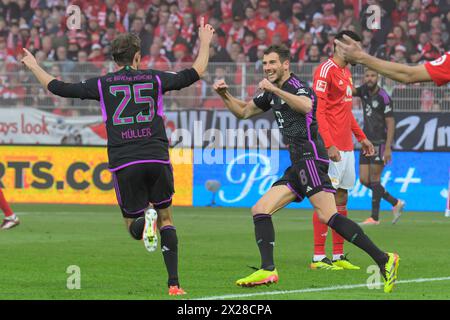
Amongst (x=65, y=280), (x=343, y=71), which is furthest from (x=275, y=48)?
(x=65, y=280)

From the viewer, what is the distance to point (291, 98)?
9.72 m

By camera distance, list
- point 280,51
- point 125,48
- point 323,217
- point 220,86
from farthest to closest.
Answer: point 280,51 < point 323,217 < point 220,86 < point 125,48

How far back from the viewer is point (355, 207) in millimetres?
21266

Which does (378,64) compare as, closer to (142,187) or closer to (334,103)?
(142,187)

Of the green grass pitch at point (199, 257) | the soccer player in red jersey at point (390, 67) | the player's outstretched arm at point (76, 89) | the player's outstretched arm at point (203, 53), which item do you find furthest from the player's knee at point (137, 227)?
the soccer player in red jersey at point (390, 67)

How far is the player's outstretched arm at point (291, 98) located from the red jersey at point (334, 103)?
5.28 feet

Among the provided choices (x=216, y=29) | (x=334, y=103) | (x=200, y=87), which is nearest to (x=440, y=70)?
(x=334, y=103)

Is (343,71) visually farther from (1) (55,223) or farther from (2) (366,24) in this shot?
(2) (366,24)

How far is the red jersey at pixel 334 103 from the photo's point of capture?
1184cm

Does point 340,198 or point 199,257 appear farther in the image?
point 199,257

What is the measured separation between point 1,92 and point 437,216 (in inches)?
373

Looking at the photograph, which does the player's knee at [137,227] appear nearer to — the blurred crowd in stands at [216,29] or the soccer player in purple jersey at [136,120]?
the soccer player in purple jersey at [136,120]

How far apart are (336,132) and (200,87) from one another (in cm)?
1075

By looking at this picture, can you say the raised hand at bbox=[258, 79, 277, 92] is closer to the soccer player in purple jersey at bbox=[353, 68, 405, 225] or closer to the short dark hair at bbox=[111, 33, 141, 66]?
the short dark hair at bbox=[111, 33, 141, 66]
